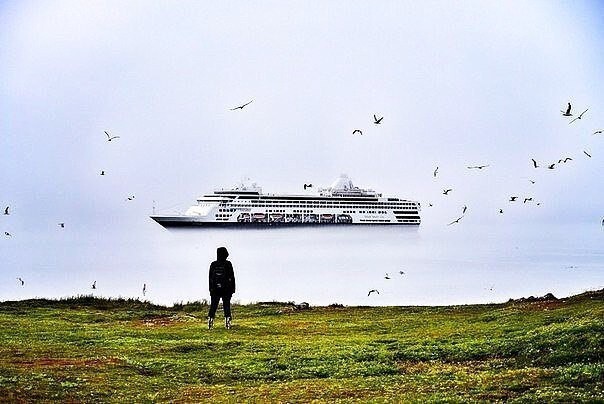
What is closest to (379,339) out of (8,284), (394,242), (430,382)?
(430,382)

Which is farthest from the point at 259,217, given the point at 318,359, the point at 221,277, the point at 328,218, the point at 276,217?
the point at 318,359

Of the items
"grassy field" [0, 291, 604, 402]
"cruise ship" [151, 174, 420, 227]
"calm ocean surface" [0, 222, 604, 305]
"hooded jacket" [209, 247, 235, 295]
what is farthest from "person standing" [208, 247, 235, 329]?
"cruise ship" [151, 174, 420, 227]

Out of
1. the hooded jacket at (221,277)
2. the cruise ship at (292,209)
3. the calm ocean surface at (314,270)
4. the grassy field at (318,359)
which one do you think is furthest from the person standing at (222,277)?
the cruise ship at (292,209)

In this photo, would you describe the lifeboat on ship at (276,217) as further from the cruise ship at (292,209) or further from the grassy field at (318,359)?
the grassy field at (318,359)

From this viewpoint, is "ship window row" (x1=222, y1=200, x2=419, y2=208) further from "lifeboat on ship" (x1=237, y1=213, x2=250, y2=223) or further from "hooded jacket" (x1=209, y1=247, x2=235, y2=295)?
"hooded jacket" (x1=209, y1=247, x2=235, y2=295)

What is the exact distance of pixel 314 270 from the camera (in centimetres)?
6400

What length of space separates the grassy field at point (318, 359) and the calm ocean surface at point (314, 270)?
66.5ft

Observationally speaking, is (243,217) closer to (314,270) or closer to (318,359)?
(314,270)

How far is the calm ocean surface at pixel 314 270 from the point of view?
1797 inches

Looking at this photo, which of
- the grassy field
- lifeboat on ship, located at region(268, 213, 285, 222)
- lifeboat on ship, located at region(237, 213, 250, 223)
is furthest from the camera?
lifeboat on ship, located at region(268, 213, 285, 222)

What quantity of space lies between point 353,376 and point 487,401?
12.0 ft

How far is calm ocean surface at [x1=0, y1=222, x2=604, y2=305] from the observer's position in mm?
45656

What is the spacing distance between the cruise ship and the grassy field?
101 meters

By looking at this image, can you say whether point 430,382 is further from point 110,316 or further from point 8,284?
point 8,284
